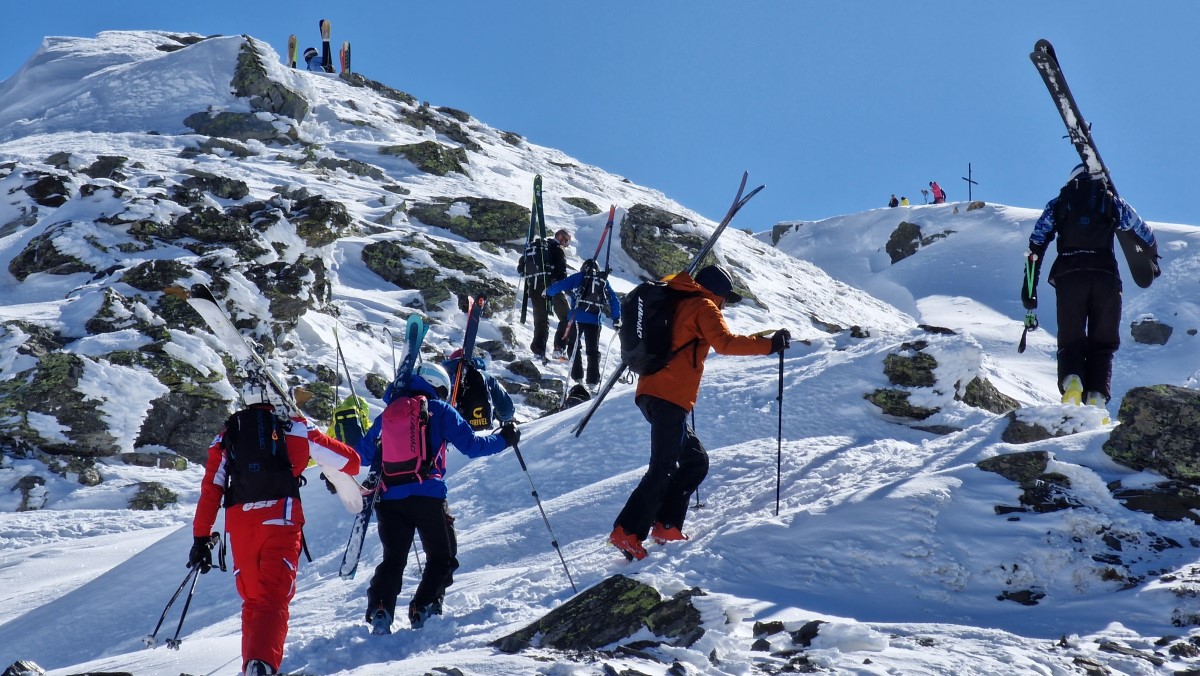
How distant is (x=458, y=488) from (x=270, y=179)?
20478mm

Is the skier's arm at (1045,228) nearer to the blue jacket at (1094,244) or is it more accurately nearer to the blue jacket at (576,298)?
the blue jacket at (1094,244)

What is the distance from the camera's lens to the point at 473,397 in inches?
Answer: 360

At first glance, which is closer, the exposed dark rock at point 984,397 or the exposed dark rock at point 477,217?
the exposed dark rock at point 984,397

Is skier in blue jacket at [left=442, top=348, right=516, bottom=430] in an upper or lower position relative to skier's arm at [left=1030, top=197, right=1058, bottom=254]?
lower

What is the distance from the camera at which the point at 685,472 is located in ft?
20.7

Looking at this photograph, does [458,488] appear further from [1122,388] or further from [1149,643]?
[1122,388]

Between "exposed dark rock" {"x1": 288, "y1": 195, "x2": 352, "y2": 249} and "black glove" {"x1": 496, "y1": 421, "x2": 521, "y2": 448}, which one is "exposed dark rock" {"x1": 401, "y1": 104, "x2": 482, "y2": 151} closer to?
"exposed dark rock" {"x1": 288, "y1": 195, "x2": 352, "y2": 249}

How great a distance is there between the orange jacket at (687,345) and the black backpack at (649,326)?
0.11 ft

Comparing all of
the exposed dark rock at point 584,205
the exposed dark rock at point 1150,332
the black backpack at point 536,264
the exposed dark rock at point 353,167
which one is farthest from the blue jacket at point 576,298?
the exposed dark rock at point 353,167

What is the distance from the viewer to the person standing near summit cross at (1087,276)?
7.38m

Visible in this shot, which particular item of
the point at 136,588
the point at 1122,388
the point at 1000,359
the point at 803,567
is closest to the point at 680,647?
the point at 803,567

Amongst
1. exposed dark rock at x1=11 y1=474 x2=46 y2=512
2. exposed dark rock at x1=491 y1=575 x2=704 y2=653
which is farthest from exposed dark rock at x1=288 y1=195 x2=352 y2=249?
exposed dark rock at x1=491 y1=575 x2=704 y2=653

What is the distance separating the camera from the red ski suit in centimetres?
491

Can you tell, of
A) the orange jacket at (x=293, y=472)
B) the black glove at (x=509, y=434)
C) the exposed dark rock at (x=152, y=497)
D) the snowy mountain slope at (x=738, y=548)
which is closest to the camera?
the snowy mountain slope at (x=738, y=548)
